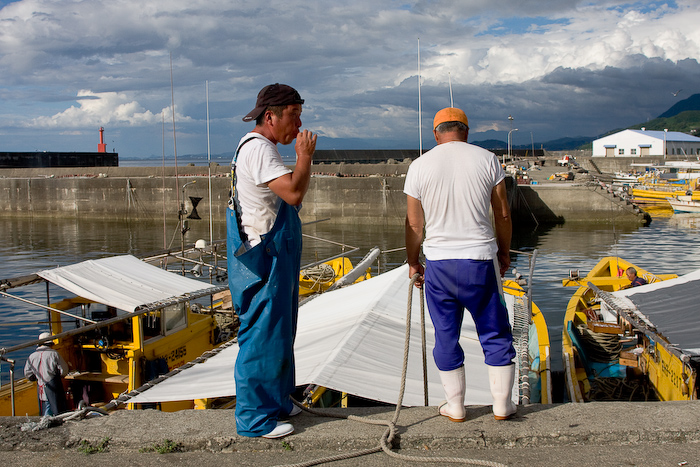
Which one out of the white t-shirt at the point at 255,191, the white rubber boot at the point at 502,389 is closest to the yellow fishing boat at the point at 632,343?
the white rubber boot at the point at 502,389

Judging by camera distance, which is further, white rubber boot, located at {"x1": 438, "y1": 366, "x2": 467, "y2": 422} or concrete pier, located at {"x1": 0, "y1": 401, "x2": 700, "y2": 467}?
white rubber boot, located at {"x1": 438, "y1": 366, "x2": 467, "y2": 422}

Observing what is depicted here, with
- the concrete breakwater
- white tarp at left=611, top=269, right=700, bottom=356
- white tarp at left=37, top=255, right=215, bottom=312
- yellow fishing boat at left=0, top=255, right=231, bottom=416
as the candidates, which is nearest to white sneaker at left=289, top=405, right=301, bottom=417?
white tarp at left=611, top=269, right=700, bottom=356

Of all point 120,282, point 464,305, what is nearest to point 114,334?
point 120,282

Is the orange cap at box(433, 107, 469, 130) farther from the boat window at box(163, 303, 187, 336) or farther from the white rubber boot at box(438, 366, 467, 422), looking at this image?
the boat window at box(163, 303, 187, 336)

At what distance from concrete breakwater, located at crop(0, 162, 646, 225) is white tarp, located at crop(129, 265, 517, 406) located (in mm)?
28788

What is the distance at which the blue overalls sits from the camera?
3.37 metres

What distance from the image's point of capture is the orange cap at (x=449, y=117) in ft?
12.2

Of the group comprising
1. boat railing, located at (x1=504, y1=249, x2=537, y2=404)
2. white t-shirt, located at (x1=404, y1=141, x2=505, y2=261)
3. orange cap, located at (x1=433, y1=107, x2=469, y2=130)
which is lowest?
boat railing, located at (x1=504, y1=249, x2=537, y2=404)

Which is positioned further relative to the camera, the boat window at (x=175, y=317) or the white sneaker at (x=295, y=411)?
the boat window at (x=175, y=317)

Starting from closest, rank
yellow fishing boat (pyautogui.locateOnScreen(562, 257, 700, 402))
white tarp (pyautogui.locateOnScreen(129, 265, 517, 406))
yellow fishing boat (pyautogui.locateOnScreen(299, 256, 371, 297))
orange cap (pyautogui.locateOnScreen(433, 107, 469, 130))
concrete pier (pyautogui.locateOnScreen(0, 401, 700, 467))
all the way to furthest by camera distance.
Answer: concrete pier (pyautogui.locateOnScreen(0, 401, 700, 467))
orange cap (pyautogui.locateOnScreen(433, 107, 469, 130))
white tarp (pyautogui.locateOnScreen(129, 265, 517, 406))
yellow fishing boat (pyautogui.locateOnScreen(562, 257, 700, 402))
yellow fishing boat (pyautogui.locateOnScreen(299, 256, 371, 297))

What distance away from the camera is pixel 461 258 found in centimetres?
348

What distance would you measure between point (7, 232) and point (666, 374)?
3917 cm

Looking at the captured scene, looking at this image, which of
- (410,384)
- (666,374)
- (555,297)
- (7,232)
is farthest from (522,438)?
(7,232)

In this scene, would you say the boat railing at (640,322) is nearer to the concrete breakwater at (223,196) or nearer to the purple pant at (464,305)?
the purple pant at (464,305)
